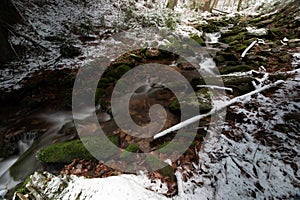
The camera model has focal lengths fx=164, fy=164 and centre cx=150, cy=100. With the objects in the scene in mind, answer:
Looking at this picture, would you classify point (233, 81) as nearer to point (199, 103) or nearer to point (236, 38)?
point (199, 103)

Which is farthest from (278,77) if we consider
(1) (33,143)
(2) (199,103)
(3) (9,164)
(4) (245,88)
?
(3) (9,164)

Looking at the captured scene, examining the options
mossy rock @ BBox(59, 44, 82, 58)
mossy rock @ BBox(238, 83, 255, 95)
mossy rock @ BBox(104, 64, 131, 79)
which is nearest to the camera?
mossy rock @ BBox(238, 83, 255, 95)

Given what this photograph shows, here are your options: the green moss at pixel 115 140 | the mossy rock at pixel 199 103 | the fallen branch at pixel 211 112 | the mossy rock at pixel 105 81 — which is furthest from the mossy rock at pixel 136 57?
the green moss at pixel 115 140

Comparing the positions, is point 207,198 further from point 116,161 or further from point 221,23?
point 221,23

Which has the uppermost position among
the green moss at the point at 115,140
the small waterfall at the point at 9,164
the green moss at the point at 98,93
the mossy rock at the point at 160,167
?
the mossy rock at the point at 160,167

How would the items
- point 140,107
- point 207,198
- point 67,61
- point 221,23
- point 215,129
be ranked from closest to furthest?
point 207,198
point 215,129
point 140,107
point 67,61
point 221,23

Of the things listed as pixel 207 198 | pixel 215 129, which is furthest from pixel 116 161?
pixel 215 129

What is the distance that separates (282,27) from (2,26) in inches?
576

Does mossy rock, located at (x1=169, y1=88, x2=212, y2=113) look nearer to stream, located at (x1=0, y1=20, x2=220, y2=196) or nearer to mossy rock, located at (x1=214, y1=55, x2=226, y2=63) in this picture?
stream, located at (x1=0, y1=20, x2=220, y2=196)

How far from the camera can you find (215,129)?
3.54 meters

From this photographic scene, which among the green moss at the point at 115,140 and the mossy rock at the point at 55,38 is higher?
the mossy rock at the point at 55,38

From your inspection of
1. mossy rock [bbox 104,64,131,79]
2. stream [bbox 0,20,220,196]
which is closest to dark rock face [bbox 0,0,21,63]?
stream [bbox 0,20,220,196]

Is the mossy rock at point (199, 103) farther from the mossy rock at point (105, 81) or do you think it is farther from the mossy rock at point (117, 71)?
the mossy rock at point (117, 71)

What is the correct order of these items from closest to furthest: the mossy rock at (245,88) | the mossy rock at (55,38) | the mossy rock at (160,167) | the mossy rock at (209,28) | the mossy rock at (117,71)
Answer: the mossy rock at (160,167), the mossy rock at (245,88), the mossy rock at (117,71), the mossy rock at (55,38), the mossy rock at (209,28)
